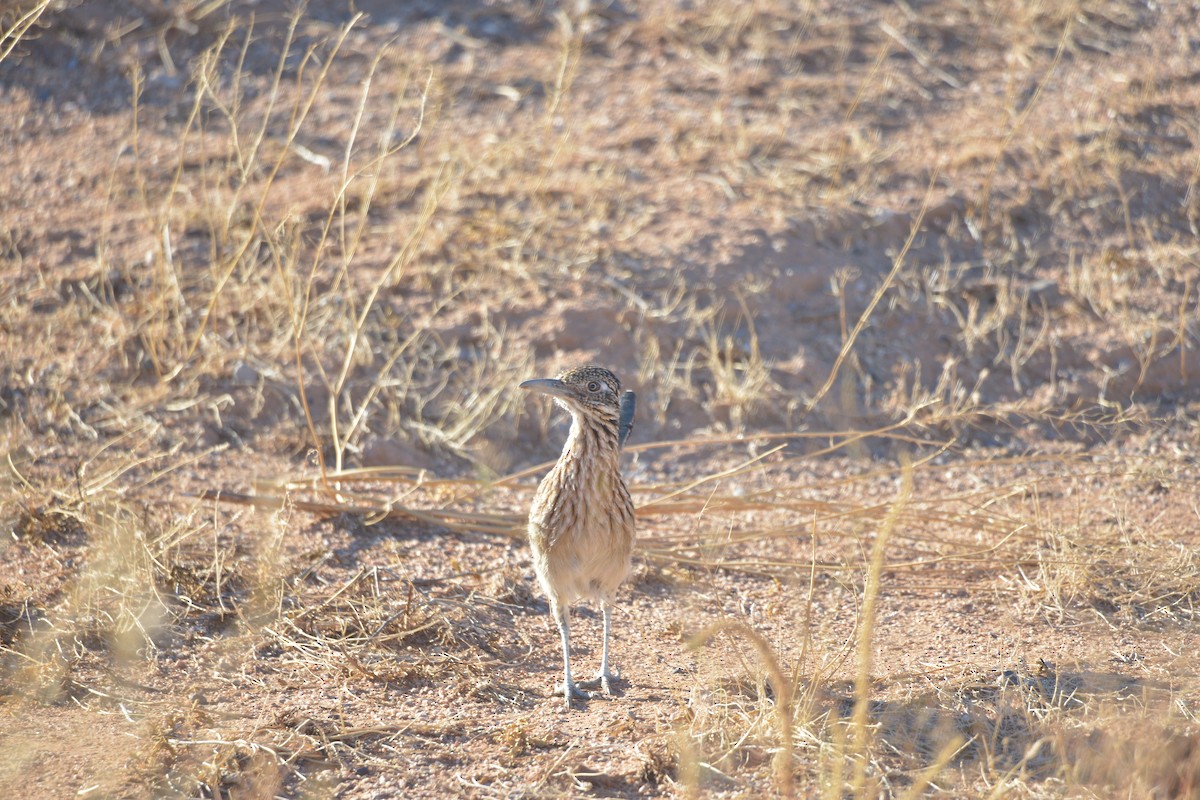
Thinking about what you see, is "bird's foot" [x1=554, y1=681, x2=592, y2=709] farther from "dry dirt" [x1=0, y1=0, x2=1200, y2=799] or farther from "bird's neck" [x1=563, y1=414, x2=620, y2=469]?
"bird's neck" [x1=563, y1=414, x2=620, y2=469]

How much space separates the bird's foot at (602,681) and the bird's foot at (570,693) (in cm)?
5

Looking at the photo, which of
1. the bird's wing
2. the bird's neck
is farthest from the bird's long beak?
the bird's wing

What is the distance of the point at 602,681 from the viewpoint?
4.52m

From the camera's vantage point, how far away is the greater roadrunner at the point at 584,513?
4.42 m

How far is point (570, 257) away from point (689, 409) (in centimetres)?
143

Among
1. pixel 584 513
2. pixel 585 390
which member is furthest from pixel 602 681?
pixel 585 390

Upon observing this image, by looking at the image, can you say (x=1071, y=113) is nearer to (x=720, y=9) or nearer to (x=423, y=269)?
(x=720, y=9)

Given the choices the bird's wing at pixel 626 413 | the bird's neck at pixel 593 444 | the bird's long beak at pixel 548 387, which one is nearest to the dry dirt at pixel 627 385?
the bird's wing at pixel 626 413

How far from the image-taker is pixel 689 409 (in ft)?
23.1

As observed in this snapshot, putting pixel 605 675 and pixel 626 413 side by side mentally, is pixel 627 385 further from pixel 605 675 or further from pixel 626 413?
pixel 605 675

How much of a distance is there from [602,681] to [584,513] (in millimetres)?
689

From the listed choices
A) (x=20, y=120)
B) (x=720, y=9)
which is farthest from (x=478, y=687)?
(x=720, y=9)

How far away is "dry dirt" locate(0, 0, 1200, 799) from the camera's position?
13.2 feet

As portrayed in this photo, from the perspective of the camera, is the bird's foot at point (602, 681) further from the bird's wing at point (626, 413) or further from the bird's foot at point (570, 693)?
the bird's wing at point (626, 413)
